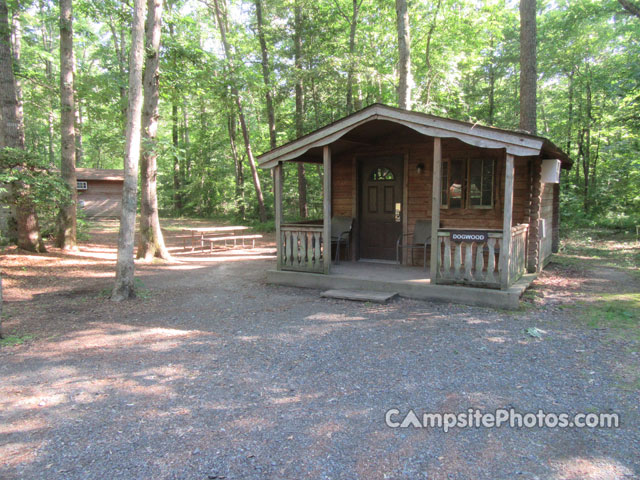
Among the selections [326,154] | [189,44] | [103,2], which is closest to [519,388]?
[326,154]

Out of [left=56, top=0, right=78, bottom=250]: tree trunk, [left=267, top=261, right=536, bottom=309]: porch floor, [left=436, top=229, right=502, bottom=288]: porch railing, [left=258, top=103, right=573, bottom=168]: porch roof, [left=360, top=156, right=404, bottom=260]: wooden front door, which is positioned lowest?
[left=267, top=261, right=536, bottom=309]: porch floor

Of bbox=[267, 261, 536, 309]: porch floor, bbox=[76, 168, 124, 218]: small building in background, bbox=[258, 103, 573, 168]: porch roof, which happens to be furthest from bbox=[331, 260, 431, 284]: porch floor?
bbox=[76, 168, 124, 218]: small building in background

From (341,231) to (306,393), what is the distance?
19.3ft

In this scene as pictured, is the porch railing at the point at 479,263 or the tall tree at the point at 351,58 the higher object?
the tall tree at the point at 351,58

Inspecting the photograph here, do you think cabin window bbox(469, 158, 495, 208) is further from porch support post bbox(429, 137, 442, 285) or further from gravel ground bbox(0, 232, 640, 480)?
gravel ground bbox(0, 232, 640, 480)

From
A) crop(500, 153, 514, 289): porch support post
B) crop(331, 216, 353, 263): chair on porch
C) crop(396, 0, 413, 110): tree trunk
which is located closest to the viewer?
crop(500, 153, 514, 289): porch support post

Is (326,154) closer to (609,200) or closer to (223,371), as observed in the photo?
(223,371)

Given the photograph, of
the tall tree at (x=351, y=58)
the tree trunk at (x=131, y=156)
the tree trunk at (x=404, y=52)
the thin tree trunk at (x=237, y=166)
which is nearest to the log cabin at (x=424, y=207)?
the tree trunk at (x=131, y=156)

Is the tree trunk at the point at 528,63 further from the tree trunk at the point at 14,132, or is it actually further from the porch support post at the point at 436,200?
the tree trunk at the point at 14,132

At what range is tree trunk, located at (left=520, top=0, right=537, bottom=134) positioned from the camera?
388 inches

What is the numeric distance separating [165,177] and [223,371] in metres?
30.2

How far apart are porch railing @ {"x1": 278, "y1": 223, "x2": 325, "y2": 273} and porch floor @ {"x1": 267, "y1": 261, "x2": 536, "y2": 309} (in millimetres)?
155

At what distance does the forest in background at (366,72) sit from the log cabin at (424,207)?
3.55 meters

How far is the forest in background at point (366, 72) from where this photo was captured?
1209cm
